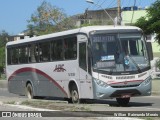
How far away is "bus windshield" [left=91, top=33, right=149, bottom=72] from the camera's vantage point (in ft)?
61.0

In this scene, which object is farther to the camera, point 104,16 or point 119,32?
point 104,16

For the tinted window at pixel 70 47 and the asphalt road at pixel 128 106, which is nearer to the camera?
the asphalt road at pixel 128 106

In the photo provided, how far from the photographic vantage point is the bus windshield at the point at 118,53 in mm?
18594

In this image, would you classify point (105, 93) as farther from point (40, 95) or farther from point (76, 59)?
point (40, 95)

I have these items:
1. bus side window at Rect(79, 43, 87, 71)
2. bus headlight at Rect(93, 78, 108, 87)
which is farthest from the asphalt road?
bus side window at Rect(79, 43, 87, 71)

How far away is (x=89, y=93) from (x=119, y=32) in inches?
103

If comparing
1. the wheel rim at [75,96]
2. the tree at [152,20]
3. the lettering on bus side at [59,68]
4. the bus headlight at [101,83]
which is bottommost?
the wheel rim at [75,96]

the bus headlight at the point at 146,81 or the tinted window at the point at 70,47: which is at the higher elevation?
the tinted window at the point at 70,47

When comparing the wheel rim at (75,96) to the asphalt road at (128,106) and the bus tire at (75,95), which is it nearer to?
the bus tire at (75,95)

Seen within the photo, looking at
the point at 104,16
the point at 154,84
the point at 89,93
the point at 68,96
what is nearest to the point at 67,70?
the point at 68,96

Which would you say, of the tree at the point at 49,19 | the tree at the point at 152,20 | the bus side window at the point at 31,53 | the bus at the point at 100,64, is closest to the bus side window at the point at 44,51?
the bus at the point at 100,64

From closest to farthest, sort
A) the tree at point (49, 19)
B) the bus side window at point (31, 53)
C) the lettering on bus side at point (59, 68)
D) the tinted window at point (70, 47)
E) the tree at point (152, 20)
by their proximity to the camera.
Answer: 1. the tinted window at point (70, 47)
2. the lettering on bus side at point (59, 68)
3. the bus side window at point (31, 53)
4. the tree at point (152, 20)
5. the tree at point (49, 19)

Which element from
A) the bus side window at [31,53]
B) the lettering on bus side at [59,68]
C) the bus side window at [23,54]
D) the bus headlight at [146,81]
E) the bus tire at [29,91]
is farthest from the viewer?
the bus side window at [23,54]

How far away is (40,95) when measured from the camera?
2481cm
